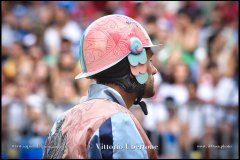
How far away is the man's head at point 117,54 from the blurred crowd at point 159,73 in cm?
515

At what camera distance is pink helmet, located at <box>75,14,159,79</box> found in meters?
4.35

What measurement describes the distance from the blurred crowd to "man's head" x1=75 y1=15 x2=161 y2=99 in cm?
515

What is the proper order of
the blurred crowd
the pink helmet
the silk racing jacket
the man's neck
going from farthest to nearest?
the blurred crowd
the man's neck
the pink helmet
the silk racing jacket

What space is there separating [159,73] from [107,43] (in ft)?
23.9

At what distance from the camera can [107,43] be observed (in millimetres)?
4363

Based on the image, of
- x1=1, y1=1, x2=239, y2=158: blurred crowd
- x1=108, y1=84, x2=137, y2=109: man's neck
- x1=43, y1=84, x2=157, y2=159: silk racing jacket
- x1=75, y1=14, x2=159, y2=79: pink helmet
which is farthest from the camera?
x1=1, y1=1, x2=239, y2=158: blurred crowd

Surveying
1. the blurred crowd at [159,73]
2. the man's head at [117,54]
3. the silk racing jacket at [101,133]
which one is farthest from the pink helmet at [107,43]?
the blurred crowd at [159,73]

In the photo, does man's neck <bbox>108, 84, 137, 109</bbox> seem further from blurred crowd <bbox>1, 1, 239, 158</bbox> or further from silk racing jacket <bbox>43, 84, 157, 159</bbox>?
blurred crowd <bbox>1, 1, 239, 158</bbox>

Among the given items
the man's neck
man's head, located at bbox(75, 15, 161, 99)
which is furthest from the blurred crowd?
man's head, located at bbox(75, 15, 161, 99)

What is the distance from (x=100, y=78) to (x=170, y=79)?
284 inches

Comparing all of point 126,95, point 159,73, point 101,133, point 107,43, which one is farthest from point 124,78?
point 159,73

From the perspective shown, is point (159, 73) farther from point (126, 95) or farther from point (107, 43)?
point (107, 43)

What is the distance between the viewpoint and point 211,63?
12.2m

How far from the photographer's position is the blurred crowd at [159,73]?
10.6m
